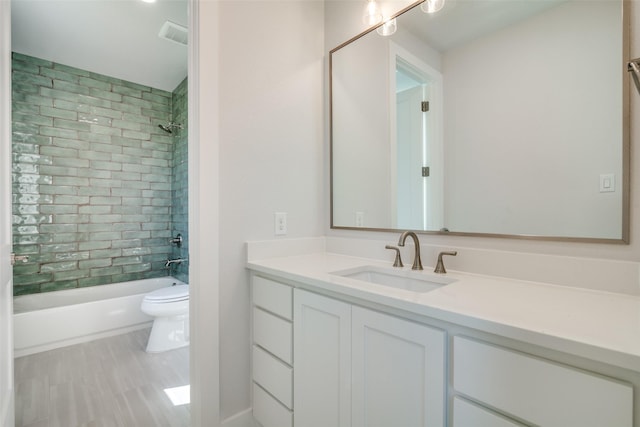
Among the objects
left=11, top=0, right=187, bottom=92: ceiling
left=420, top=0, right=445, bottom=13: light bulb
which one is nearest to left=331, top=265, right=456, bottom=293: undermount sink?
left=420, top=0, right=445, bottom=13: light bulb

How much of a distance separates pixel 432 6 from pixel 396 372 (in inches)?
59.9

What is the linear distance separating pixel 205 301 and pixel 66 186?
2.59 metres

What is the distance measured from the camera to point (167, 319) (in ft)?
7.80

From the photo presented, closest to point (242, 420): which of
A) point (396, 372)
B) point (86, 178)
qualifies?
point (396, 372)

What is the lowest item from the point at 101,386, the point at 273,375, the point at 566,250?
the point at 101,386

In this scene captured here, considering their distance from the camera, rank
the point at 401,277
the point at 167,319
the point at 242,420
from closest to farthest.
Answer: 1. the point at 401,277
2. the point at 242,420
3. the point at 167,319

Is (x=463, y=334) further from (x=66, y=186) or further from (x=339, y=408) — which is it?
(x=66, y=186)

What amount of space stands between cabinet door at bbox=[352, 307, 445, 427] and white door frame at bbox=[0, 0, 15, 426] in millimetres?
1349

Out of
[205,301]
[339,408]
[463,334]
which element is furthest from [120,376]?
[463,334]

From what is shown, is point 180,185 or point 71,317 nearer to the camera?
point 71,317

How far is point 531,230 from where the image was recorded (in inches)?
41.3

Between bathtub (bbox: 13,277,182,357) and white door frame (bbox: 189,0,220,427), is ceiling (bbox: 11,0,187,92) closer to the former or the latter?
white door frame (bbox: 189,0,220,427)

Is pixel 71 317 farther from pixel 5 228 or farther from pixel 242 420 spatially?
pixel 242 420

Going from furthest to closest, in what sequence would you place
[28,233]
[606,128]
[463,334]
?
[28,233]
[606,128]
[463,334]
